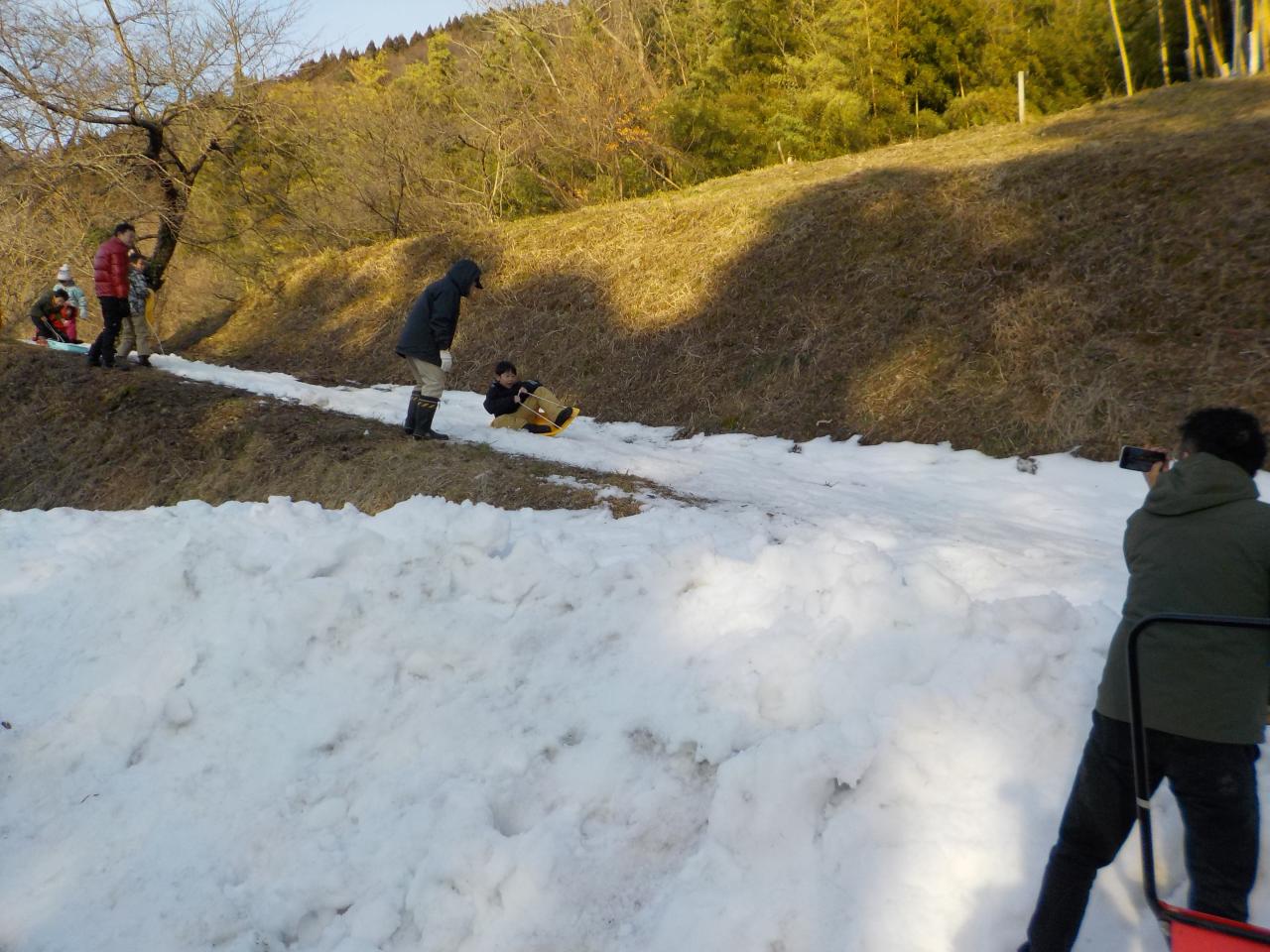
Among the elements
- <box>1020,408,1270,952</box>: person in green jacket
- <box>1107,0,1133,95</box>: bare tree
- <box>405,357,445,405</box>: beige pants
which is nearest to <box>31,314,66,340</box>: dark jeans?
<box>405,357,445,405</box>: beige pants

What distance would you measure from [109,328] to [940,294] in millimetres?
12351

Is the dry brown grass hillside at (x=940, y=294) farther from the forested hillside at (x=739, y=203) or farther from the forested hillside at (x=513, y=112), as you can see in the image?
the forested hillside at (x=513, y=112)

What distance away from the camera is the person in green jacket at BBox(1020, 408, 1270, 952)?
228 cm

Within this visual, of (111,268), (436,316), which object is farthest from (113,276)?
(436,316)

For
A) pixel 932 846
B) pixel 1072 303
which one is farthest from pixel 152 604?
pixel 1072 303

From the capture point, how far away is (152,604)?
14.8ft

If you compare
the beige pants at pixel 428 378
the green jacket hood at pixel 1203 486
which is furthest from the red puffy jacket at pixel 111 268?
the green jacket hood at pixel 1203 486

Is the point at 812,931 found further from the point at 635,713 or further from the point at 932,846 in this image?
the point at 635,713

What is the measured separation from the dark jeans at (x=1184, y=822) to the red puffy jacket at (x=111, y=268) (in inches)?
543

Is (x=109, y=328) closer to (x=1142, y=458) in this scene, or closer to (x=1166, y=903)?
(x=1142, y=458)

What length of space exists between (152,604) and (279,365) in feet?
51.4

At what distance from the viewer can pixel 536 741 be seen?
3.60 m

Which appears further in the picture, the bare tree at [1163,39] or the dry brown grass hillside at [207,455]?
the bare tree at [1163,39]

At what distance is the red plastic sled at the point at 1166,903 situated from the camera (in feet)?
6.02
